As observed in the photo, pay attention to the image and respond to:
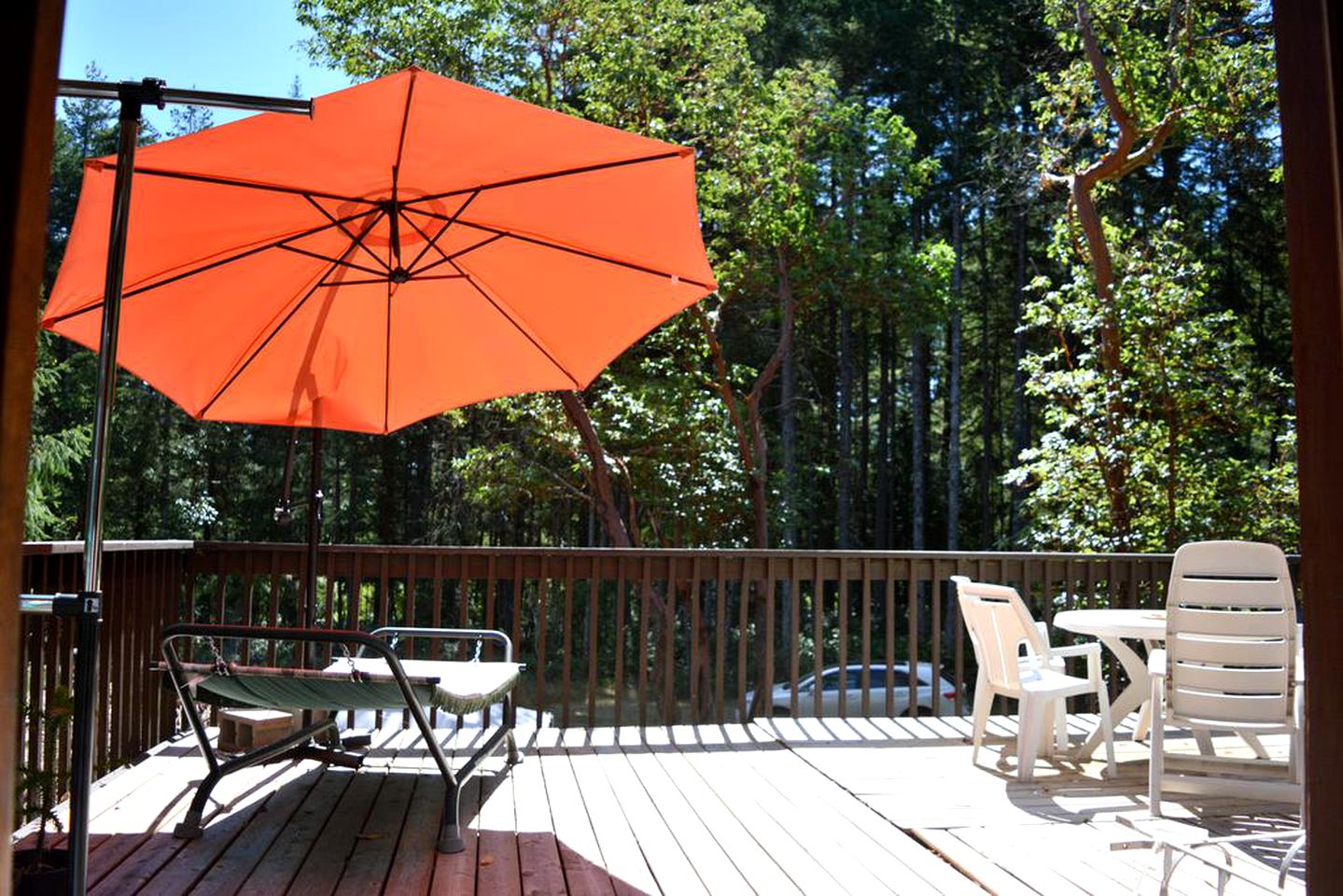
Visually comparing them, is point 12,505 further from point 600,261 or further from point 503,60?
point 503,60

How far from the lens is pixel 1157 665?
3871 millimetres

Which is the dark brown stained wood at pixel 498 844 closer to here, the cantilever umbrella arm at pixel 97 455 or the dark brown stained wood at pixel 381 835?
the dark brown stained wood at pixel 381 835

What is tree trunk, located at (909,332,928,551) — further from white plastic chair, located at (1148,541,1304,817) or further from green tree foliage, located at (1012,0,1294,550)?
white plastic chair, located at (1148,541,1304,817)

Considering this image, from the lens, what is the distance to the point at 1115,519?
32.8 feet

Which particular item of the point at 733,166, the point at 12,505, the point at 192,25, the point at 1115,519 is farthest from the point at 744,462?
the point at 12,505

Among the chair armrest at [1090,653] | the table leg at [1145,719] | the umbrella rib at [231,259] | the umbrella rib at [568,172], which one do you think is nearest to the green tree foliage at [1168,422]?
the table leg at [1145,719]

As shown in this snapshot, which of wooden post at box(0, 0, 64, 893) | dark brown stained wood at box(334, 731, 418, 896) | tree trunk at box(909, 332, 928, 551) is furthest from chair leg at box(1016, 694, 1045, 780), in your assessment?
tree trunk at box(909, 332, 928, 551)

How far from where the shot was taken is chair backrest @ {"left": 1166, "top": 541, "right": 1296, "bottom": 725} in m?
3.63

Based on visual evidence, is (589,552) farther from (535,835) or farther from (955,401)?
(955,401)

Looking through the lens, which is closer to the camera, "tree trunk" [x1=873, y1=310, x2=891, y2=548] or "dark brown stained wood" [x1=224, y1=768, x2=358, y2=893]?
"dark brown stained wood" [x1=224, y1=768, x2=358, y2=893]

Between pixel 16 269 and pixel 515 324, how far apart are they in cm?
310

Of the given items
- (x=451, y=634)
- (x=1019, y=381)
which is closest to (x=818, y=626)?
(x=451, y=634)

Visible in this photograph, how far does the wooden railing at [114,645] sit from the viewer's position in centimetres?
350

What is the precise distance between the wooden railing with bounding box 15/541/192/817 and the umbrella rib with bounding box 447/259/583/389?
164cm
